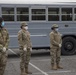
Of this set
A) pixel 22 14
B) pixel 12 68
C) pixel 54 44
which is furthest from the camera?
pixel 22 14

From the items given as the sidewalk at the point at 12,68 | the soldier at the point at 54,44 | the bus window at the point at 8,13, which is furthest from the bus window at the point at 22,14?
the soldier at the point at 54,44

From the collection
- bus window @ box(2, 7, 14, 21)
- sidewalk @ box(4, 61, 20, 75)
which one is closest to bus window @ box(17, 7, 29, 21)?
bus window @ box(2, 7, 14, 21)

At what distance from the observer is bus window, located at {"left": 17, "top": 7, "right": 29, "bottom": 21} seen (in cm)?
1533

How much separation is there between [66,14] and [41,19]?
1.26m

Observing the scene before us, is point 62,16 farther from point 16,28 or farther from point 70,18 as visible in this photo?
point 16,28

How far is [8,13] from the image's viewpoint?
15219 millimetres

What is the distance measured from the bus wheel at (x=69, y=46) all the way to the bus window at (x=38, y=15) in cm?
161

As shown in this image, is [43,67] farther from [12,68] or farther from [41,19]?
[41,19]

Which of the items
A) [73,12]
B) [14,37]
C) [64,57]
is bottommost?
[64,57]

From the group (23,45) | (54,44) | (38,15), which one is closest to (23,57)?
(23,45)

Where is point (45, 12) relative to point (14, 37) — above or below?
above

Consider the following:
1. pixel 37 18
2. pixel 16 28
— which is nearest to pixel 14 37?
pixel 16 28

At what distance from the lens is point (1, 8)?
49.3 feet

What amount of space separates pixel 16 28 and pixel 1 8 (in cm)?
115
